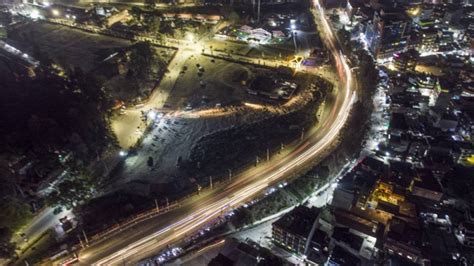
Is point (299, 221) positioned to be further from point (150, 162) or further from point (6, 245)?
point (6, 245)

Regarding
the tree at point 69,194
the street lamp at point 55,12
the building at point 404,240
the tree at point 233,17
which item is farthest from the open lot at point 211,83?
the street lamp at point 55,12

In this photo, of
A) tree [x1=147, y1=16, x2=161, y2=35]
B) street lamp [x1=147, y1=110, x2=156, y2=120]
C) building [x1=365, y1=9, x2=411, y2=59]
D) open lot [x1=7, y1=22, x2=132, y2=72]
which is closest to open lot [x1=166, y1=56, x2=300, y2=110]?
street lamp [x1=147, y1=110, x2=156, y2=120]

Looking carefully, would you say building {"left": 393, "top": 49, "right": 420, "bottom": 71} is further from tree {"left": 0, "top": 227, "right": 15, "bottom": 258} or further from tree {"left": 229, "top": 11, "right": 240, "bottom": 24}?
tree {"left": 0, "top": 227, "right": 15, "bottom": 258}

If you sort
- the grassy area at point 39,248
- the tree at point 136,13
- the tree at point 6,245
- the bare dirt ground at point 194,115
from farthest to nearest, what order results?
1. the tree at point 136,13
2. the bare dirt ground at point 194,115
3. the grassy area at point 39,248
4. the tree at point 6,245

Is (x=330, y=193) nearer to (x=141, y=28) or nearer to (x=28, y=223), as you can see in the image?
(x=28, y=223)

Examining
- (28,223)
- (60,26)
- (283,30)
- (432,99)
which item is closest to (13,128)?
(28,223)

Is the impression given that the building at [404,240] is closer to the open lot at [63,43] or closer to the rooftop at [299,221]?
the rooftop at [299,221]

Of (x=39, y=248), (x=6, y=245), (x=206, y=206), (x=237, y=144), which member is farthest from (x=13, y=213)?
(x=237, y=144)
